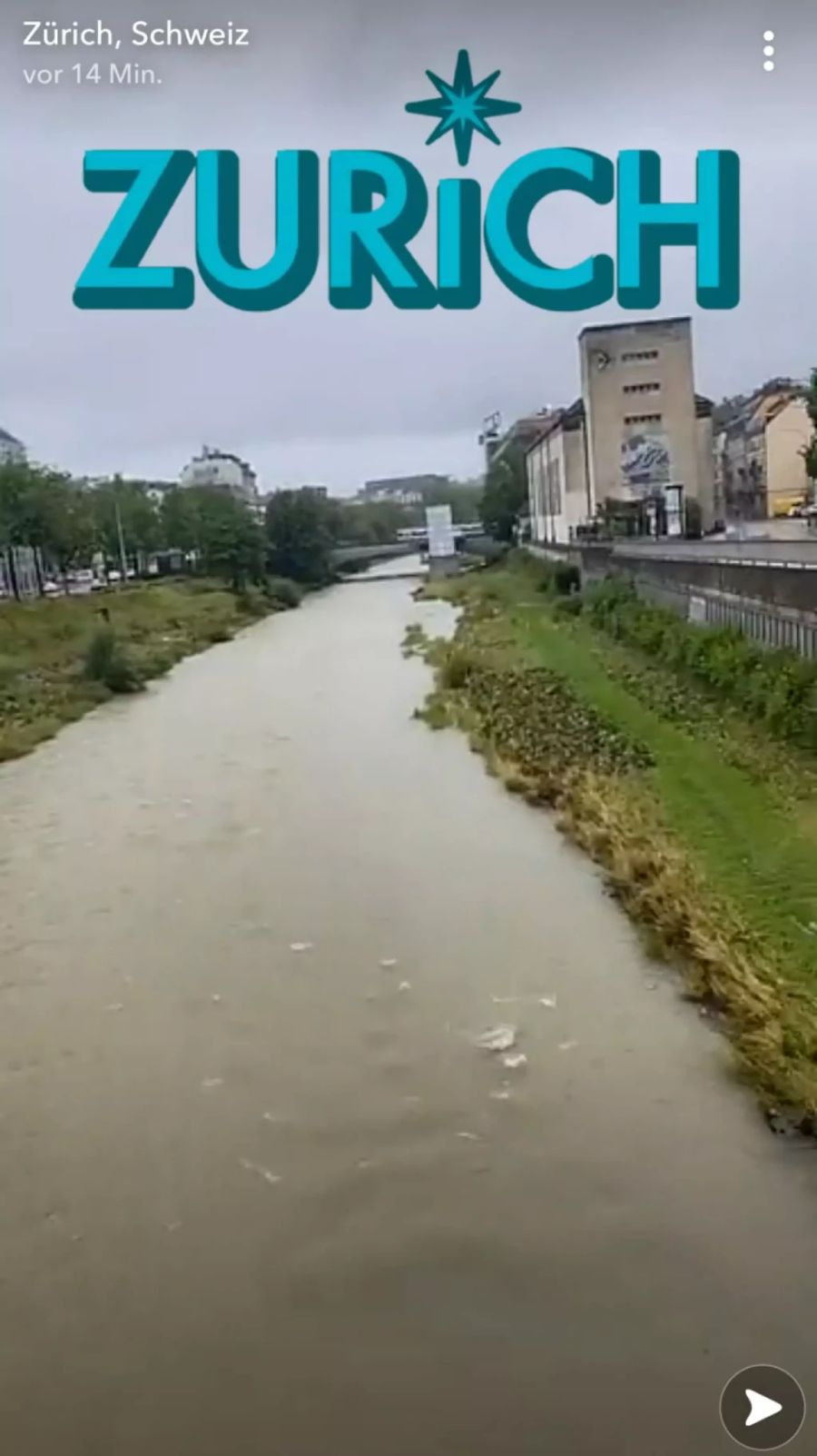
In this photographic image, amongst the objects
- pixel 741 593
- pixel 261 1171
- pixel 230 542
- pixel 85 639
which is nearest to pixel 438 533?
pixel 230 542

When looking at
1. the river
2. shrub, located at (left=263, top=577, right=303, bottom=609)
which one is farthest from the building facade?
the river

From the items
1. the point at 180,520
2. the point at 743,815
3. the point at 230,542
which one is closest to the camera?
the point at 743,815

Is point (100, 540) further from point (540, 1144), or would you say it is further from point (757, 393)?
point (540, 1144)

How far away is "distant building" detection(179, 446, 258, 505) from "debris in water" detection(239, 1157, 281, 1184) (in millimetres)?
12263

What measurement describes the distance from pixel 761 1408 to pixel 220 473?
45.8ft

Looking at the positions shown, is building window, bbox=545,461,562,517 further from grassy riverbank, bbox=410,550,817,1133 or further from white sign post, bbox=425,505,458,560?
grassy riverbank, bbox=410,550,817,1133

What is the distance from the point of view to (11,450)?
8727 mm

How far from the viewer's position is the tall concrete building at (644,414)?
30.7 ft

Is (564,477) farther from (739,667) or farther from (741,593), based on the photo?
(739,667)

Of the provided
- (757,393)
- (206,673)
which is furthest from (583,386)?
(206,673)

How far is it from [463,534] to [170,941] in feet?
42.4

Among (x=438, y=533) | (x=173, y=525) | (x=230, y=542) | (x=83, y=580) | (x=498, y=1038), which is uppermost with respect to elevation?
(x=173, y=525)

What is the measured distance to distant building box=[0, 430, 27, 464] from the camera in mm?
8305

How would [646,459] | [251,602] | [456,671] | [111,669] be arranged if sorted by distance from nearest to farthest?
[456,671] → [111,669] → [646,459] → [251,602]
